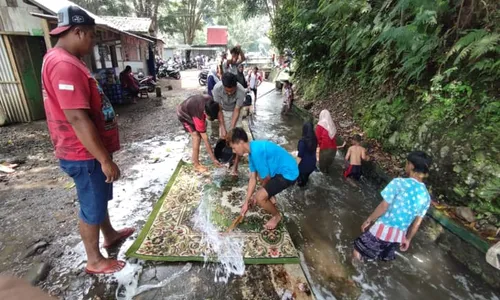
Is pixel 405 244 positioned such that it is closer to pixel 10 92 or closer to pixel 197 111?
pixel 197 111

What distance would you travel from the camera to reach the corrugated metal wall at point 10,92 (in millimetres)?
6594

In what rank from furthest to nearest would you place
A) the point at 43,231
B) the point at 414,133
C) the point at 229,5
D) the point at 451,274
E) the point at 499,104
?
the point at 229,5 → the point at 414,133 → the point at 499,104 → the point at 43,231 → the point at 451,274

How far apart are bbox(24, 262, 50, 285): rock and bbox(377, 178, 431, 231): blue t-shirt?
11.1 ft

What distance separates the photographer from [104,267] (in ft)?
8.14

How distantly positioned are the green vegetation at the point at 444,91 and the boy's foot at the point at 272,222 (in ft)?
7.93

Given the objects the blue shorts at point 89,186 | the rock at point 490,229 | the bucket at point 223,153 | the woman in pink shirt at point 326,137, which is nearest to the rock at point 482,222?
the rock at point 490,229

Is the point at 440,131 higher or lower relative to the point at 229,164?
higher

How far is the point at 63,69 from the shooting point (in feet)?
6.01

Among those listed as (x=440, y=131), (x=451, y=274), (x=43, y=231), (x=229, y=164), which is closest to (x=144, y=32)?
(x=229, y=164)

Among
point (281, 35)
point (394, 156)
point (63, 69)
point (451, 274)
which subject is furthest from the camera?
point (281, 35)

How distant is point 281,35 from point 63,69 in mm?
11277

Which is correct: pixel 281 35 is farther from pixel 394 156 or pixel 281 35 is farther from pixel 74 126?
pixel 74 126

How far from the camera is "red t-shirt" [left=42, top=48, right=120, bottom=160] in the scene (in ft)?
6.02

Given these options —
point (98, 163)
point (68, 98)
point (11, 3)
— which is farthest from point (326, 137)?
point (11, 3)
